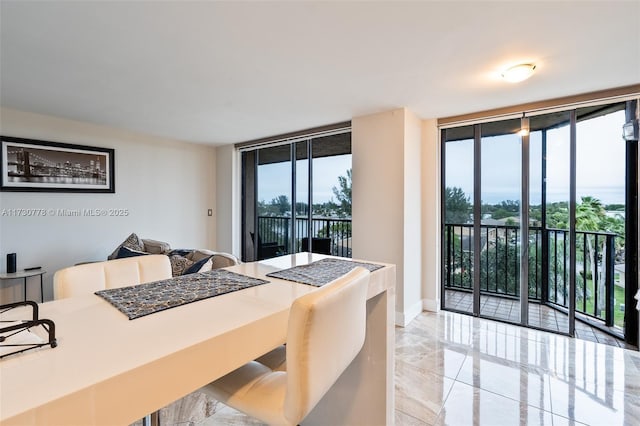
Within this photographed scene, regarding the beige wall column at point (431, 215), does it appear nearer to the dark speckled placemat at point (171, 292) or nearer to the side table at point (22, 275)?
the dark speckled placemat at point (171, 292)

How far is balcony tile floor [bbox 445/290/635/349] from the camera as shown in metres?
2.90

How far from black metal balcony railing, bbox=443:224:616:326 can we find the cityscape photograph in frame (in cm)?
448

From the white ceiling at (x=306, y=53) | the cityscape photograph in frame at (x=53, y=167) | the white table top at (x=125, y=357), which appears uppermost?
the white ceiling at (x=306, y=53)

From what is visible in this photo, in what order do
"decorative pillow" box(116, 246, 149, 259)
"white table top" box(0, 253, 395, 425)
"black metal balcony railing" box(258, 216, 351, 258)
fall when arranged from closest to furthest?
1. "white table top" box(0, 253, 395, 425)
2. "decorative pillow" box(116, 246, 149, 259)
3. "black metal balcony railing" box(258, 216, 351, 258)

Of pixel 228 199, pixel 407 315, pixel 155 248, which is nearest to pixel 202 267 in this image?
pixel 155 248

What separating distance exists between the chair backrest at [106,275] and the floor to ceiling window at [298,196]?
2.85m

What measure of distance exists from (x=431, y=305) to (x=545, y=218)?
1.51 metres

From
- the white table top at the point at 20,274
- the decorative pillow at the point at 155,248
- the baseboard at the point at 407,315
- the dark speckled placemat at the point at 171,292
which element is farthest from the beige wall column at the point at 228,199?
the dark speckled placemat at the point at 171,292

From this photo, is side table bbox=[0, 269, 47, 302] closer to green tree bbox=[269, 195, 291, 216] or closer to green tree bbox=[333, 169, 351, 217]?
green tree bbox=[269, 195, 291, 216]

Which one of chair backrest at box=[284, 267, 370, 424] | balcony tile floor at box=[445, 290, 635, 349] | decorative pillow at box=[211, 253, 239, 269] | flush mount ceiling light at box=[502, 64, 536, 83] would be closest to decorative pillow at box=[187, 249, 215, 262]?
decorative pillow at box=[211, 253, 239, 269]

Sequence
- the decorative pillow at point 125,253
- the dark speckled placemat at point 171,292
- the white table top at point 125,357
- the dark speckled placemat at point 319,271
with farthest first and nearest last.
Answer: the decorative pillow at point 125,253 → the dark speckled placemat at point 319,271 → the dark speckled placemat at point 171,292 → the white table top at point 125,357

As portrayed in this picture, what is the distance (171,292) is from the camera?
3.86ft

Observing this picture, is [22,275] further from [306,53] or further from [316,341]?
[316,341]

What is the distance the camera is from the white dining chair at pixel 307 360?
87cm
